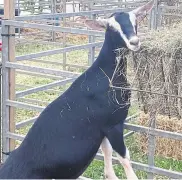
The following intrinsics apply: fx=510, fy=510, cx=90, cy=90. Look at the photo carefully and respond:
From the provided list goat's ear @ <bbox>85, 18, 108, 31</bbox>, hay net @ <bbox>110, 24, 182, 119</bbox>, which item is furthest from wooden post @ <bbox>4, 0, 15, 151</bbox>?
hay net @ <bbox>110, 24, 182, 119</bbox>

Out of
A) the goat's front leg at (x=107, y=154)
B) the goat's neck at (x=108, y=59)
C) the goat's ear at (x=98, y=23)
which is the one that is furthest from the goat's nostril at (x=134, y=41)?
the goat's front leg at (x=107, y=154)

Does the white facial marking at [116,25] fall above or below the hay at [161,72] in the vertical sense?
above

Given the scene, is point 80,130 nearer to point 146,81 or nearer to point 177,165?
point 146,81

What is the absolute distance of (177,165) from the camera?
17.9 ft

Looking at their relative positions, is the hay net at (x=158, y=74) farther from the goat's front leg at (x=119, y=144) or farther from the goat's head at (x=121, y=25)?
the goat's front leg at (x=119, y=144)

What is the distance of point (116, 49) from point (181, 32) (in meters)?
0.52

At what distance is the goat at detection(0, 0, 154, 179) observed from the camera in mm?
3855

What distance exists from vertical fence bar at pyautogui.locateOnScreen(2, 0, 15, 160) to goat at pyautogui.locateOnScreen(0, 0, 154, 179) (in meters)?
1.00

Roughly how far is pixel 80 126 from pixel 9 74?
123cm

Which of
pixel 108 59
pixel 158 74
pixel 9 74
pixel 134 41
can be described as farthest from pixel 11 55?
pixel 158 74

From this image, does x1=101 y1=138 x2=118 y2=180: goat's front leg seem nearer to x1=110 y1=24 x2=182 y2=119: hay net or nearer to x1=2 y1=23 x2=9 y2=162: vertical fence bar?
x1=110 y1=24 x2=182 y2=119: hay net

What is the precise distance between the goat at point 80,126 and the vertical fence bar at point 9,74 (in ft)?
3.29

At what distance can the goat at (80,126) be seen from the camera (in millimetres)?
3855

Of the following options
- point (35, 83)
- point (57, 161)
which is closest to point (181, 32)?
point (57, 161)
